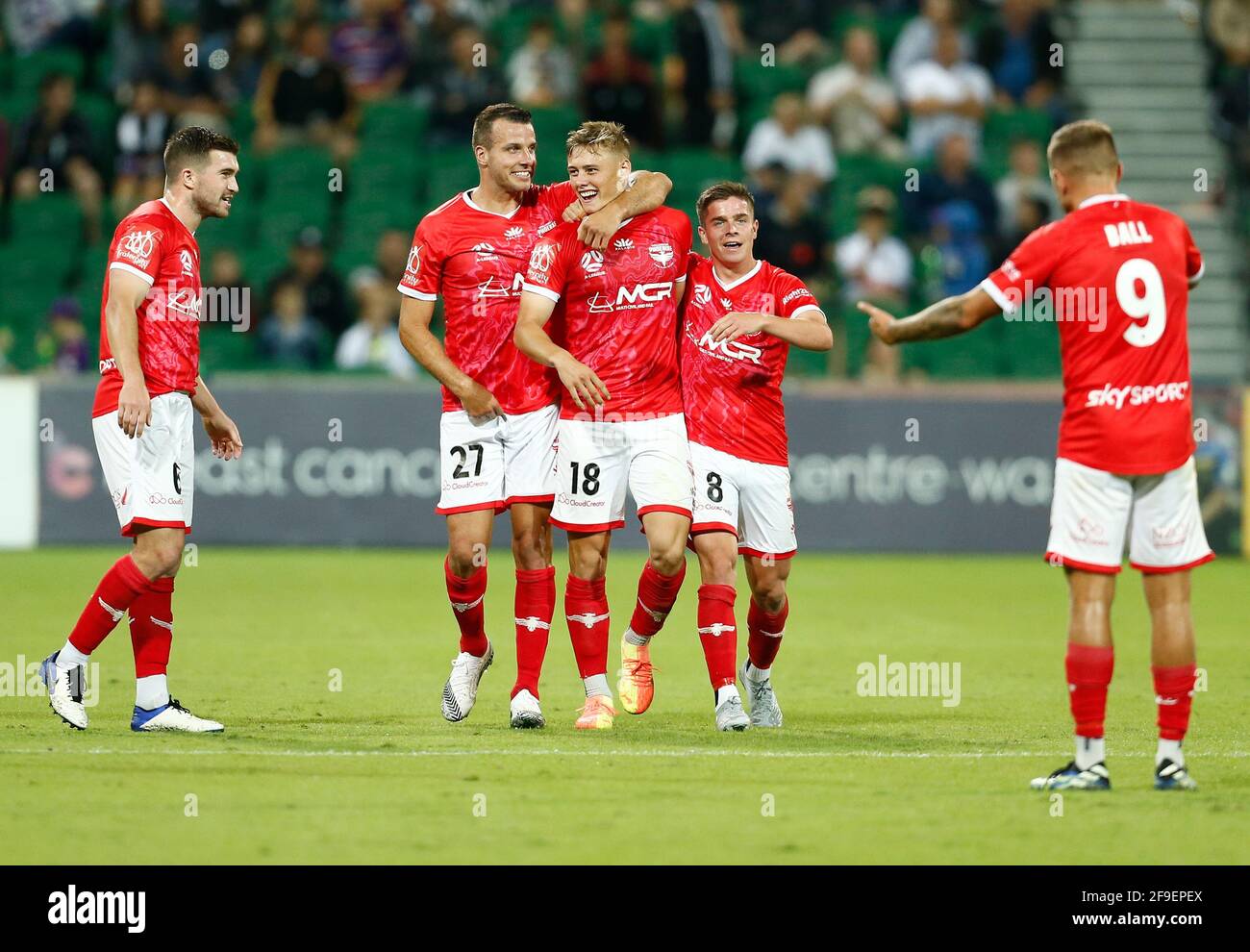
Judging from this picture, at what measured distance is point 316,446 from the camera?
1645 cm

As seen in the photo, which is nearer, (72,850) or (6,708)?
(72,850)

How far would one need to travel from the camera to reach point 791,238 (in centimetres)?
1806

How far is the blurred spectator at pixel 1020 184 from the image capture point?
1938 centimetres

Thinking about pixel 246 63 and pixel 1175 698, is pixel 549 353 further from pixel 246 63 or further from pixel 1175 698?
pixel 246 63

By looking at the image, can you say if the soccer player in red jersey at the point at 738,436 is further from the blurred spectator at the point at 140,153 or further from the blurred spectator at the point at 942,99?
the blurred spectator at the point at 942,99

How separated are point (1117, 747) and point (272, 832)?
355 cm

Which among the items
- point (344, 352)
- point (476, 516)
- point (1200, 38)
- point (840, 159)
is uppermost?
point (1200, 38)

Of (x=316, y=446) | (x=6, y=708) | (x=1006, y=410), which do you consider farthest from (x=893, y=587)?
(x=6, y=708)

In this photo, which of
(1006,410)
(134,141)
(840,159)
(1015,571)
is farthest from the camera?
(840,159)

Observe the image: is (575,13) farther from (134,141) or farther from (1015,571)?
(1015,571)

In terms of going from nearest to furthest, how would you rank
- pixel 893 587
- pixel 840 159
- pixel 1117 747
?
pixel 1117 747
pixel 893 587
pixel 840 159

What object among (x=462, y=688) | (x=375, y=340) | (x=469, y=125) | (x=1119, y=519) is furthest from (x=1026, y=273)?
(x=469, y=125)

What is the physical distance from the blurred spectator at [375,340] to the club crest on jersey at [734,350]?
360 inches

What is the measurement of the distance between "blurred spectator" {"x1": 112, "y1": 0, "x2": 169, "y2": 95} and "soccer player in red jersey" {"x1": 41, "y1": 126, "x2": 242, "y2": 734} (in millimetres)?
12554
